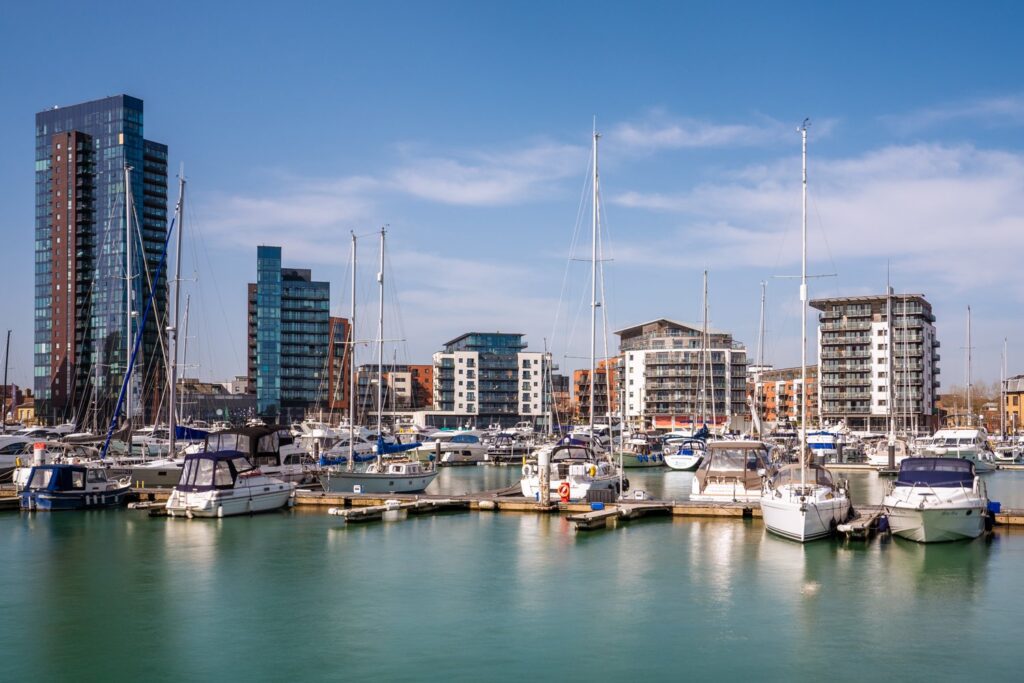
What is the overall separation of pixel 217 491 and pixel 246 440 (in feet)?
37.1

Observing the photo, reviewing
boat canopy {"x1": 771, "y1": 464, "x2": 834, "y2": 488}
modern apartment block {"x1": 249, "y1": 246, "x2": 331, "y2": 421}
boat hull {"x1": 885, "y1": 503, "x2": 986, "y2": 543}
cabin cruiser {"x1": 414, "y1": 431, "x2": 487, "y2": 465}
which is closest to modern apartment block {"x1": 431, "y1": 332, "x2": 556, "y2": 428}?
modern apartment block {"x1": 249, "y1": 246, "x2": 331, "y2": 421}

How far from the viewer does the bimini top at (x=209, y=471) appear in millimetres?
47906

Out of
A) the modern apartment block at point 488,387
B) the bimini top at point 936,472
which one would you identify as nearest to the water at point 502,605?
the bimini top at point 936,472

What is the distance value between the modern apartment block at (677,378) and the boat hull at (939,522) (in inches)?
4576

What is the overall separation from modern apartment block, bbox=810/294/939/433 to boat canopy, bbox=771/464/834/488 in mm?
110877

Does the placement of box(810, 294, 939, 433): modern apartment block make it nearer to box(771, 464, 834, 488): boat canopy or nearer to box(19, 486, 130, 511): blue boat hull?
box(771, 464, 834, 488): boat canopy

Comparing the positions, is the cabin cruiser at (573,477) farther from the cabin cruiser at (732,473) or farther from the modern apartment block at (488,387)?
the modern apartment block at (488,387)

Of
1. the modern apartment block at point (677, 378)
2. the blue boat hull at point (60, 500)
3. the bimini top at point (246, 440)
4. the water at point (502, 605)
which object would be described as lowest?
the water at point (502, 605)

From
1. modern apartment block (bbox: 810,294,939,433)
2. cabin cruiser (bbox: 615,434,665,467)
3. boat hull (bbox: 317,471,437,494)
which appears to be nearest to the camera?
boat hull (bbox: 317,471,437,494)

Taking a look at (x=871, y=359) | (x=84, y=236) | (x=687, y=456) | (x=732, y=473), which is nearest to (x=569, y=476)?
→ (x=732, y=473)

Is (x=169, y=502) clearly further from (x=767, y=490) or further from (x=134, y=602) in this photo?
(x=767, y=490)

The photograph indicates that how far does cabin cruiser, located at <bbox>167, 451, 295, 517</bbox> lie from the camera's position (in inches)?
1866

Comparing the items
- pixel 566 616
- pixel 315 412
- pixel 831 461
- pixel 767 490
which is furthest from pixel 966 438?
pixel 315 412

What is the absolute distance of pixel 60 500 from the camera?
167 feet
